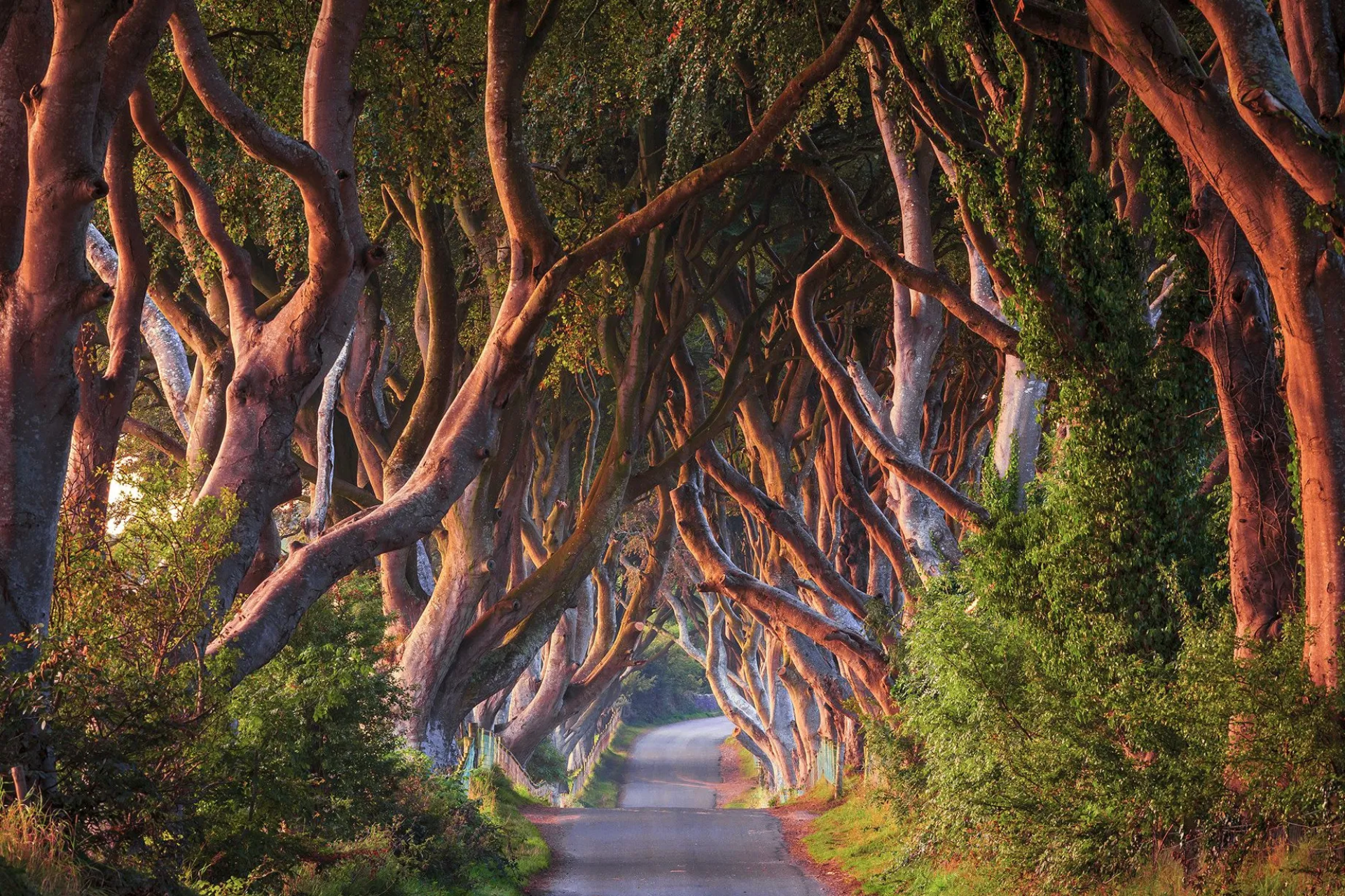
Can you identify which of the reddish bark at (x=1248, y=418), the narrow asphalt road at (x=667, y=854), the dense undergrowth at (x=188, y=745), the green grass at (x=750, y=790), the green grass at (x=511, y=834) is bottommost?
the green grass at (x=750, y=790)

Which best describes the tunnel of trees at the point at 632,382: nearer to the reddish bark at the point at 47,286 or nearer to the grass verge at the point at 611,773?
the reddish bark at the point at 47,286

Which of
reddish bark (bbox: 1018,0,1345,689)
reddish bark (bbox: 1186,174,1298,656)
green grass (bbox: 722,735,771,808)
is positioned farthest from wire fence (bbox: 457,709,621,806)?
reddish bark (bbox: 1018,0,1345,689)

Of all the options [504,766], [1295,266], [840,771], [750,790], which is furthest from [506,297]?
[750,790]

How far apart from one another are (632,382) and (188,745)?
9930 millimetres

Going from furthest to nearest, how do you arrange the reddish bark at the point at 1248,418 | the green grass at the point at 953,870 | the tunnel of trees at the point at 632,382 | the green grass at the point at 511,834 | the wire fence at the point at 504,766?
the wire fence at the point at 504,766
the green grass at the point at 511,834
the reddish bark at the point at 1248,418
the tunnel of trees at the point at 632,382
the green grass at the point at 953,870

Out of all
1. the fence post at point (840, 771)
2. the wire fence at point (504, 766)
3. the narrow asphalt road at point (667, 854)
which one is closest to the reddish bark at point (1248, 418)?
the narrow asphalt road at point (667, 854)

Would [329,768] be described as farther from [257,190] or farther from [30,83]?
[257,190]

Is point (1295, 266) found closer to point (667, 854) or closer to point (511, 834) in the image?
point (511, 834)

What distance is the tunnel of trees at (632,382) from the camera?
7.22m

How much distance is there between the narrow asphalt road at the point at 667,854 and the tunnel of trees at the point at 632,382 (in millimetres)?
1732

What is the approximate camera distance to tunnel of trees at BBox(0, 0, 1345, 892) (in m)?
7.22

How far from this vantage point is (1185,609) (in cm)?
832

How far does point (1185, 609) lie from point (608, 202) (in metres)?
9.59

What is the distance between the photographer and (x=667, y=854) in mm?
15781
